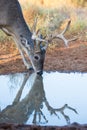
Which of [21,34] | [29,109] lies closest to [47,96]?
[29,109]

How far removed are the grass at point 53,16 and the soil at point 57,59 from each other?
1.00m

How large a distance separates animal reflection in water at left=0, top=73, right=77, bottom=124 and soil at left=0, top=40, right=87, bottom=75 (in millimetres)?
1773

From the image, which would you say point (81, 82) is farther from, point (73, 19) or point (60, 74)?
point (73, 19)

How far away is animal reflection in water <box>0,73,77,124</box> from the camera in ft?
25.2

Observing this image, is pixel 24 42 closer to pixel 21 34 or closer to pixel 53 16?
pixel 21 34

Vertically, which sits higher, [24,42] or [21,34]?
[21,34]

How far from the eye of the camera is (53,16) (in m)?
16.0

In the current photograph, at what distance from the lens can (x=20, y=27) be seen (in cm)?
1108

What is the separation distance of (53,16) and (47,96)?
743 cm

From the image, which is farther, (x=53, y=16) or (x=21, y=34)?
(x=53, y=16)

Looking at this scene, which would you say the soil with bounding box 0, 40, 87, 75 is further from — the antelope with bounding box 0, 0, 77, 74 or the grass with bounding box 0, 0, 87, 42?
the grass with bounding box 0, 0, 87, 42

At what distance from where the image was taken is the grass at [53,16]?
48.3 ft

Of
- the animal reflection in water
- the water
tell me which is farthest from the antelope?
the animal reflection in water

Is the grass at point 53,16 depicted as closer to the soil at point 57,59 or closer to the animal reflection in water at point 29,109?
the soil at point 57,59
